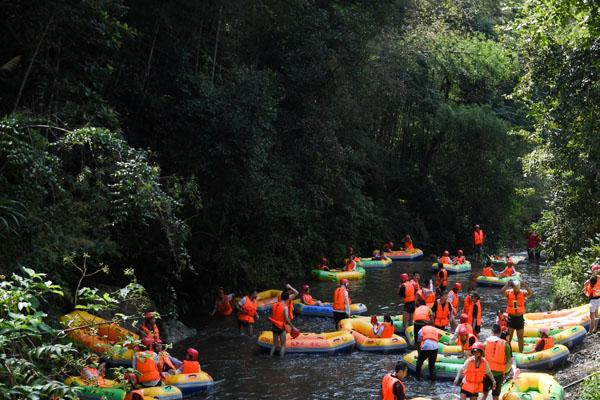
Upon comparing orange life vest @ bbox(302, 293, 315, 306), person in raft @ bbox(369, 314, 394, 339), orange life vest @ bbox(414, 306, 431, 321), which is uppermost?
orange life vest @ bbox(414, 306, 431, 321)

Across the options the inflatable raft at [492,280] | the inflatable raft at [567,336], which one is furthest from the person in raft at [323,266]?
the inflatable raft at [567,336]

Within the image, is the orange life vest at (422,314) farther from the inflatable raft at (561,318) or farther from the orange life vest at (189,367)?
the orange life vest at (189,367)

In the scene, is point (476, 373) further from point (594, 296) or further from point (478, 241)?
point (478, 241)

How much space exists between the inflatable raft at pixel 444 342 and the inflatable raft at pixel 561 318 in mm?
2362

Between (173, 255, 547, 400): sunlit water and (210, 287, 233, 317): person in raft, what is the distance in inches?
11.8

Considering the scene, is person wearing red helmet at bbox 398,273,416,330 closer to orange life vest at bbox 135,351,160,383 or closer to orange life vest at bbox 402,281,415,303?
orange life vest at bbox 402,281,415,303

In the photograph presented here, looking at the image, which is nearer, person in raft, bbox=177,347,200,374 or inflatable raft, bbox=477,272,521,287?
person in raft, bbox=177,347,200,374

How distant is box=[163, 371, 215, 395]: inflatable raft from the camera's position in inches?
533

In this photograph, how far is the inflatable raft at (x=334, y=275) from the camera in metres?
25.7

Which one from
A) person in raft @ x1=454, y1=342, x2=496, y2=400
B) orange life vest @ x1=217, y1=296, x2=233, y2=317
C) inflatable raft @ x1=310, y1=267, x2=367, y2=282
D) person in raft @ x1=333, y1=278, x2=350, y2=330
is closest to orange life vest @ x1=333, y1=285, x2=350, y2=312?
person in raft @ x1=333, y1=278, x2=350, y2=330

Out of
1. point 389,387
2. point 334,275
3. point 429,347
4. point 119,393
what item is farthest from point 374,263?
point 389,387

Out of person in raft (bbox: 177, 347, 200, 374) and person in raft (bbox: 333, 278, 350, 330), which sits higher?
person in raft (bbox: 333, 278, 350, 330)

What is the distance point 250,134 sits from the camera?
18.7 m

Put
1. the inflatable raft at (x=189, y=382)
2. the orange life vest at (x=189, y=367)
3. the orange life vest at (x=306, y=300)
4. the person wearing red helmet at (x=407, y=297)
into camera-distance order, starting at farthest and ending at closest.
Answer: the orange life vest at (x=306, y=300), the person wearing red helmet at (x=407, y=297), the orange life vest at (x=189, y=367), the inflatable raft at (x=189, y=382)
